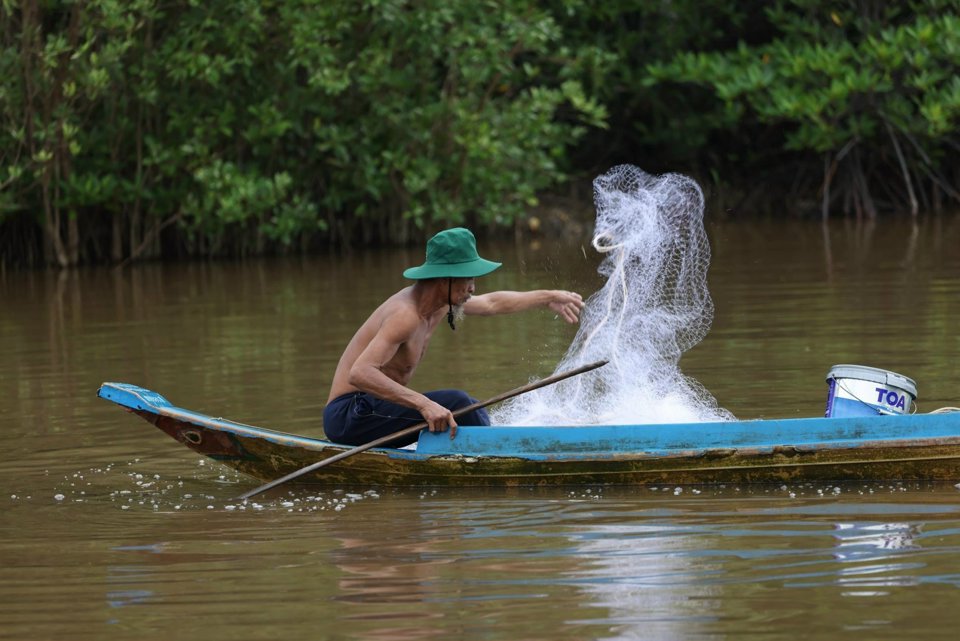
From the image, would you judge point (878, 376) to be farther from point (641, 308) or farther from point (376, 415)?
point (376, 415)

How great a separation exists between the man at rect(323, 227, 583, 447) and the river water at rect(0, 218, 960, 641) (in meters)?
0.31

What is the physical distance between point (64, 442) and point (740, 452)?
11.8ft

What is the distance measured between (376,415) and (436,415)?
343mm

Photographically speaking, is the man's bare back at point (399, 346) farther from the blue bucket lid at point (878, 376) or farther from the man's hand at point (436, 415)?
the blue bucket lid at point (878, 376)

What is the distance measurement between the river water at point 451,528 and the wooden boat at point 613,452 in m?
0.08

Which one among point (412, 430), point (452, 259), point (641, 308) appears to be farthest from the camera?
point (641, 308)

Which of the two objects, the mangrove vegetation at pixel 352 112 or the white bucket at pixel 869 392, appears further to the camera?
the mangrove vegetation at pixel 352 112

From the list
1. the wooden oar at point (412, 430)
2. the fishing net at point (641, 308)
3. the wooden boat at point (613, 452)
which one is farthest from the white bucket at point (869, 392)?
the wooden oar at point (412, 430)

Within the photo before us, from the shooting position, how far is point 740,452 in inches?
240

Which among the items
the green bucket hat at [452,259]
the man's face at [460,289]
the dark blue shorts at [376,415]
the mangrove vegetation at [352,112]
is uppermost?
the mangrove vegetation at [352,112]

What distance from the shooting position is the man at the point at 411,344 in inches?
245

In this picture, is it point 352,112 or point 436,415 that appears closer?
point 436,415

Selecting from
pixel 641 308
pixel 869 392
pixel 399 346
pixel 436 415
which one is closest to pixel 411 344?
pixel 399 346

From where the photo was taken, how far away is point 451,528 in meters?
5.76
